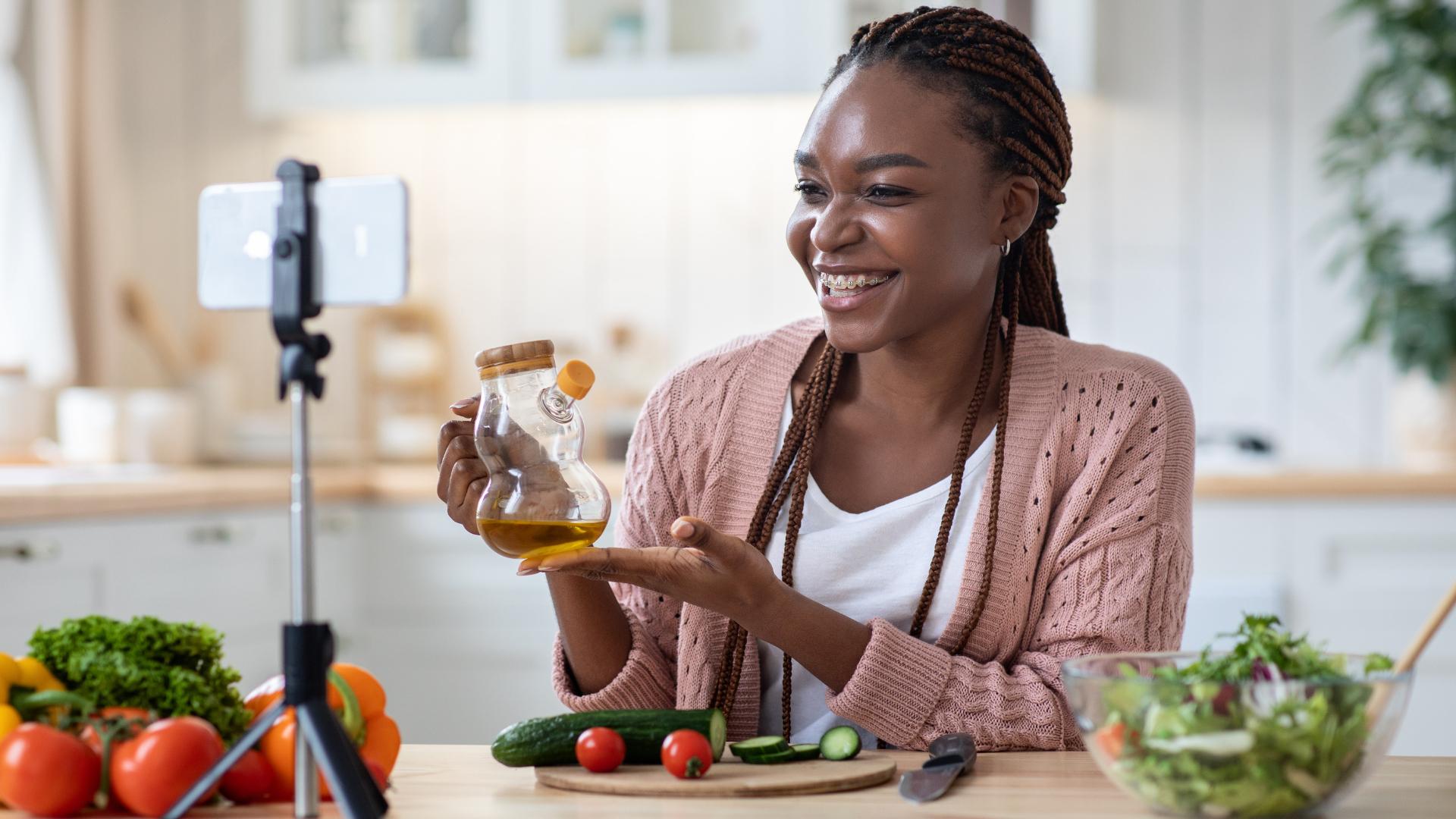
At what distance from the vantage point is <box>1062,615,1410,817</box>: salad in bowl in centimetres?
101

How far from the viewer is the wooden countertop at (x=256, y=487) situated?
260cm

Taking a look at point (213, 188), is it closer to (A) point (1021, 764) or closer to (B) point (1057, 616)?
(A) point (1021, 764)

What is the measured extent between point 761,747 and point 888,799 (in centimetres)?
14

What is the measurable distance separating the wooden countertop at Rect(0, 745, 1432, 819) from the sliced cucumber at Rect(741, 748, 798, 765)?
8 cm

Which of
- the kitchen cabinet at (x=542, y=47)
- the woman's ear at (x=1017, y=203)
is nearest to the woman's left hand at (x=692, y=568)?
the woman's ear at (x=1017, y=203)

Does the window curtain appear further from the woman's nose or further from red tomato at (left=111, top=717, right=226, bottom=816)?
red tomato at (left=111, top=717, right=226, bottom=816)

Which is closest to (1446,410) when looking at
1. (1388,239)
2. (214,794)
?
(1388,239)

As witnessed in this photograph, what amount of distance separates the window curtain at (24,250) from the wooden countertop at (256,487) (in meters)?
0.32

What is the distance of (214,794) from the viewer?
1132mm

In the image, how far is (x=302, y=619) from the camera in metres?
1.05

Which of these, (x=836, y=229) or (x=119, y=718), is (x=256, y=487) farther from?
(x=119, y=718)

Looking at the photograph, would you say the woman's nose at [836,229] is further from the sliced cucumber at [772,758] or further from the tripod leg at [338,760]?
the tripod leg at [338,760]

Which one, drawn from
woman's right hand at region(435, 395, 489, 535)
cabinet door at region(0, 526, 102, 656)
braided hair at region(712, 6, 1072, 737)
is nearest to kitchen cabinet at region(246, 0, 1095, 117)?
cabinet door at region(0, 526, 102, 656)

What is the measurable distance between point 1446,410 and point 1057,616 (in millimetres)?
2173
